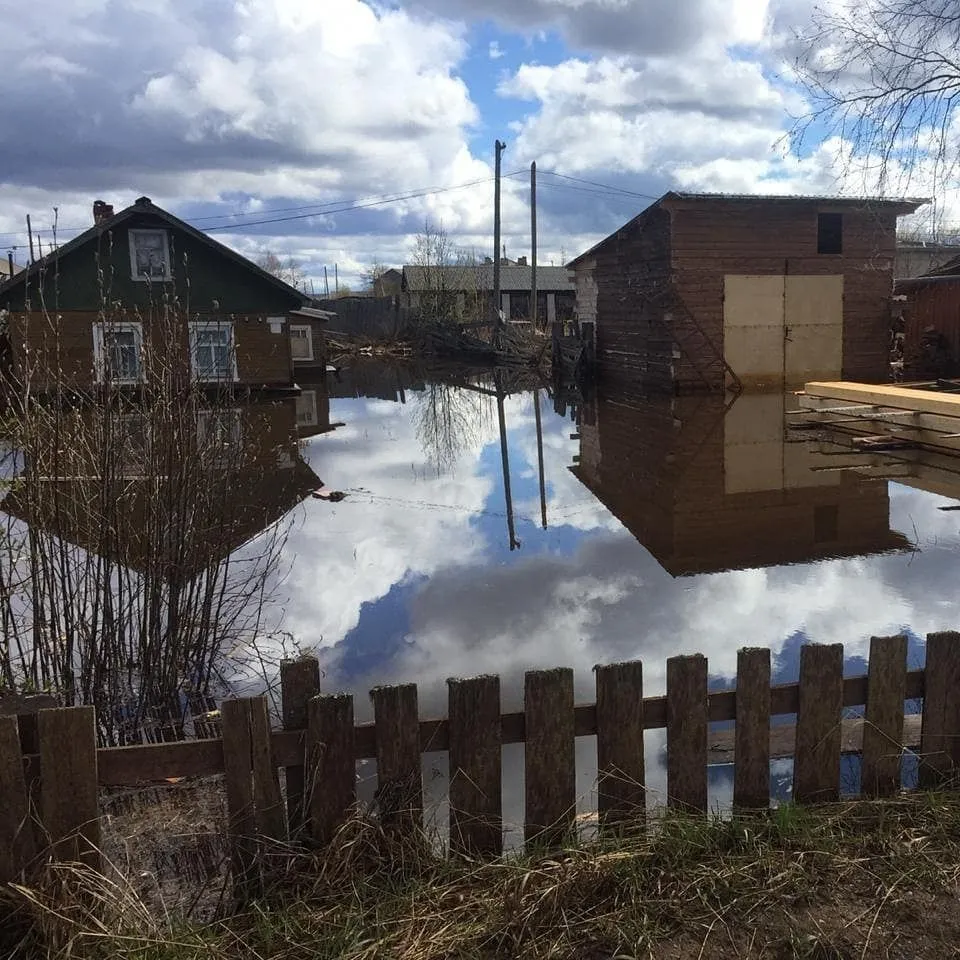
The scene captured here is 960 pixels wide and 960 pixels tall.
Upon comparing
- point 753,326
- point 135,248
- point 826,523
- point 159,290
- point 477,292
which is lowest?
point 826,523

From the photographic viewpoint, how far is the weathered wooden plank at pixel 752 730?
3.11 meters

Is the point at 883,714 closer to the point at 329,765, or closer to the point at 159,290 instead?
the point at 329,765

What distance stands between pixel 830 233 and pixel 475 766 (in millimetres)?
24927

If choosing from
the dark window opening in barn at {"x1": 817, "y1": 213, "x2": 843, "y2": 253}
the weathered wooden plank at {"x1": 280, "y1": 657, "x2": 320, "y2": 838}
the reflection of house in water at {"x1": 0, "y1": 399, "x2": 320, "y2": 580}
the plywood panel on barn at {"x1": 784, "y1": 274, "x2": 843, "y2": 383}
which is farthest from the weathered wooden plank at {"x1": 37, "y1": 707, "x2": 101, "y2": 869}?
the dark window opening in barn at {"x1": 817, "y1": 213, "x2": 843, "y2": 253}

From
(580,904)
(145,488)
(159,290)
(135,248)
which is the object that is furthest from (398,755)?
(135,248)

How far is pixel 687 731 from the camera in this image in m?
3.12

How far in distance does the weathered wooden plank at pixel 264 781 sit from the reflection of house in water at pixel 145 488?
5.11 ft

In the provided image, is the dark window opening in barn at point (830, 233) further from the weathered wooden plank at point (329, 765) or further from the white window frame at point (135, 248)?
the weathered wooden plank at point (329, 765)

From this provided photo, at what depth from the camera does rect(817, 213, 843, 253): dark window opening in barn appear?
2416 cm

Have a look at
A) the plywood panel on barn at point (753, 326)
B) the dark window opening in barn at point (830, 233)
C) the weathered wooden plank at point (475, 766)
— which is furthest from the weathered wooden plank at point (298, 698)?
the dark window opening in barn at point (830, 233)

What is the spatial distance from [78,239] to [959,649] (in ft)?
81.0

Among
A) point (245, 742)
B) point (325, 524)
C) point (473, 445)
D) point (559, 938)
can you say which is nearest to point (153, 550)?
point (245, 742)

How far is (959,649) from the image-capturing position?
3.29 m

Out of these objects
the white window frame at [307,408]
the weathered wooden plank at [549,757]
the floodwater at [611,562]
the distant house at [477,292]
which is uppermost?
the distant house at [477,292]
